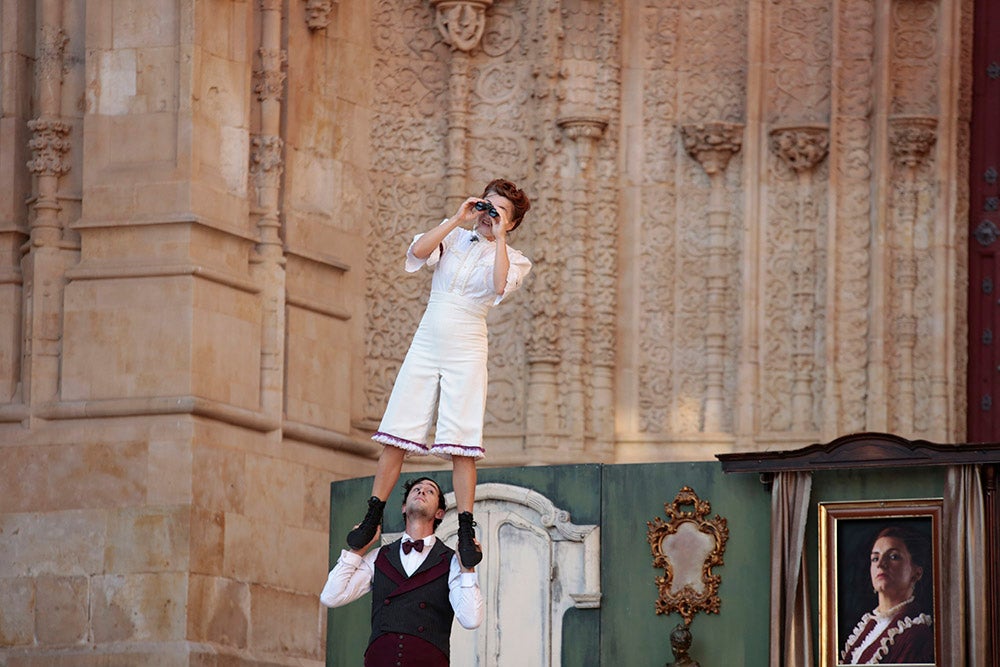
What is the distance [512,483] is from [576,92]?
3.50m

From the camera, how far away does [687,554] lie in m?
13.5

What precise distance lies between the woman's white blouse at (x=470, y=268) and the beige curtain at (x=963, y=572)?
3693 mm

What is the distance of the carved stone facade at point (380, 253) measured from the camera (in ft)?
48.5

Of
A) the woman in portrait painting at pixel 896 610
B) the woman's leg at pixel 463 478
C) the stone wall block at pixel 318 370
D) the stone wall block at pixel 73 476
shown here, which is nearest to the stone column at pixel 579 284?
the stone wall block at pixel 318 370

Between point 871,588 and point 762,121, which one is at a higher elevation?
point 762,121

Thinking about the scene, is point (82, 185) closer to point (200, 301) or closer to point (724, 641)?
point (200, 301)

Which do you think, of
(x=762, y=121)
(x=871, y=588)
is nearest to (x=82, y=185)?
(x=762, y=121)

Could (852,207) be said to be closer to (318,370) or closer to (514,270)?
(318,370)

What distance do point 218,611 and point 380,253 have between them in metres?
3.08

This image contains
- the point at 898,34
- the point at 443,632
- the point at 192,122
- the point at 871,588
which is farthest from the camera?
the point at 898,34

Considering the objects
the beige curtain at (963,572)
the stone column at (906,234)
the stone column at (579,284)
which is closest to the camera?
the beige curtain at (963,572)

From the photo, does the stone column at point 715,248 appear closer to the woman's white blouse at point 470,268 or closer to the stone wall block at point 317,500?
the stone wall block at point 317,500

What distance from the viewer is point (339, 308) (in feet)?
53.2

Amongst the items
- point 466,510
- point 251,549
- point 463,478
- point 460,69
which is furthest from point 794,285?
point 466,510
